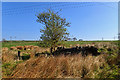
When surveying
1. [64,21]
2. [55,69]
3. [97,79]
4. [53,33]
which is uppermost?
[64,21]

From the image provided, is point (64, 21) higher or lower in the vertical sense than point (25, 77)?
higher

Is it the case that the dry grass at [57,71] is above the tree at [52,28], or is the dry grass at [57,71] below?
below

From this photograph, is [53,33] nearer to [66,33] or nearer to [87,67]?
[66,33]

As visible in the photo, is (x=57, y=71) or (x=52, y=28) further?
(x=52, y=28)

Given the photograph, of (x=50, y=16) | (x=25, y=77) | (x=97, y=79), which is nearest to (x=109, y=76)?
(x=97, y=79)

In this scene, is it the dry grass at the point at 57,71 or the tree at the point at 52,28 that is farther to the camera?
the tree at the point at 52,28

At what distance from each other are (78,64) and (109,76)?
1.20 meters

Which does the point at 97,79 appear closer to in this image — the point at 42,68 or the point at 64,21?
the point at 42,68

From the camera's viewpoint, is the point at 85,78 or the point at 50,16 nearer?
the point at 85,78

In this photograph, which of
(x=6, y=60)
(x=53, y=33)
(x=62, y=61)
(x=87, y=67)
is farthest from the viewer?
(x=53, y=33)

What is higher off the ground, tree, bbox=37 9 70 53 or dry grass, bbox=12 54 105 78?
tree, bbox=37 9 70 53

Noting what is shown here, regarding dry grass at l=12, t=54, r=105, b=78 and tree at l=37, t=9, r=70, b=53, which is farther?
tree at l=37, t=9, r=70, b=53

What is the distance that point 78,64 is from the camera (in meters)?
4.14

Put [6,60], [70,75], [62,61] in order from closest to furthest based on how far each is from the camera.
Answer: [70,75], [62,61], [6,60]
